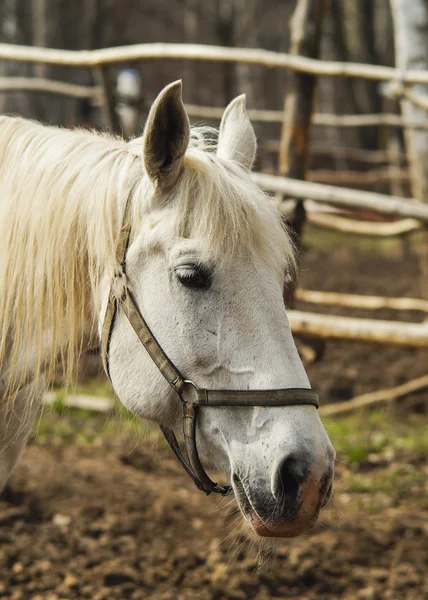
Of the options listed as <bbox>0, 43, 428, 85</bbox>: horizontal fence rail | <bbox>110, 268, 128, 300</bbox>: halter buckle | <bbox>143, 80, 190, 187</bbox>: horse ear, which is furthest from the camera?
<bbox>0, 43, 428, 85</bbox>: horizontal fence rail

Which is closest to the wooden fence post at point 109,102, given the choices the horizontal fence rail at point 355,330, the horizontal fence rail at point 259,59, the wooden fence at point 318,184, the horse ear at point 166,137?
the wooden fence at point 318,184

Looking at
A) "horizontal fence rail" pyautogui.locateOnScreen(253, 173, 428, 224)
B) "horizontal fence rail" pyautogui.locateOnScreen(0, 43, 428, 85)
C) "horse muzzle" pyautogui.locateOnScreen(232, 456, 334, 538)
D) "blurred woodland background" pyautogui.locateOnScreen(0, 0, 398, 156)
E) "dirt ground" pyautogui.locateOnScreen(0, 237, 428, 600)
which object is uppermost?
"blurred woodland background" pyautogui.locateOnScreen(0, 0, 398, 156)

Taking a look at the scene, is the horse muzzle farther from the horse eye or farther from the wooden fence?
the wooden fence

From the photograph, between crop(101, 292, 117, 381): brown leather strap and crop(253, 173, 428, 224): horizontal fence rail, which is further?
crop(253, 173, 428, 224): horizontal fence rail

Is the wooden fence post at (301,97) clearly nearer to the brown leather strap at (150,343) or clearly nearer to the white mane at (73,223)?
the white mane at (73,223)

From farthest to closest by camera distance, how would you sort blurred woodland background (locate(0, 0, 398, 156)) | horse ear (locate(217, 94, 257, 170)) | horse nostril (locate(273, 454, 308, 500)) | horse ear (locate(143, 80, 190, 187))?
blurred woodland background (locate(0, 0, 398, 156))
horse ear (locate(217, 94, 257, 170))
horse ear (locate(143, 80, 190, 187))
horse nostril (locate(273, 454, 308, 500))

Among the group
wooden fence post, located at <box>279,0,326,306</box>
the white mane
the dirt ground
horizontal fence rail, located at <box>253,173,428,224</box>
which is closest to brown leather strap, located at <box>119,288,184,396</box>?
the white mane

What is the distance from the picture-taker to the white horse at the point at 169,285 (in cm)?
170

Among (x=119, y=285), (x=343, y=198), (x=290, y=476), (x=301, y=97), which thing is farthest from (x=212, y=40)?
(x=290, y=476)

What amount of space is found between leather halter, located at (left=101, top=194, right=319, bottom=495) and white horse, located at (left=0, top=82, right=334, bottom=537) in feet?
0.06

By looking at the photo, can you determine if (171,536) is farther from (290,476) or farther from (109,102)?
(109,102)

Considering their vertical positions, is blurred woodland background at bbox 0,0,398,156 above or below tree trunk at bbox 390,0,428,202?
above

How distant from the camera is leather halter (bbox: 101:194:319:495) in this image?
171cm

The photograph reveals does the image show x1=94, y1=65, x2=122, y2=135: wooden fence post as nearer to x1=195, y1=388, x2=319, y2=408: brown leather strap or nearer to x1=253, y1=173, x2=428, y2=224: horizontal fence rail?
x1=253, y1=173, x2=428, y2=224: horizontal fence rail
